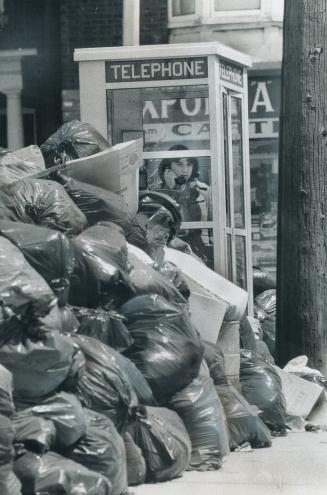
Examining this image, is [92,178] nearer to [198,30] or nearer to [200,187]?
[200,187]

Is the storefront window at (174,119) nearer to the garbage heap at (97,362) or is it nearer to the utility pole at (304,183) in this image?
the utility pole at (304,183)

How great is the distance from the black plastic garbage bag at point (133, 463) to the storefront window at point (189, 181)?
4154 millimetres

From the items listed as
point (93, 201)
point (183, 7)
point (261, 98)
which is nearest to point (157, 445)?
point (93, 201)

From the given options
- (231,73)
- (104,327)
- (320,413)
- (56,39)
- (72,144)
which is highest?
(56,39)

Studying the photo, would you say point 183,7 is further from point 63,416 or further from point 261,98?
point 63,416

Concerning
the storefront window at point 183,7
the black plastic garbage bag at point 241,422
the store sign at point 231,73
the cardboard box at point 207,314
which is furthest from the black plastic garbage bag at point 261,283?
→ the black plastic garbage bag at point 241,422

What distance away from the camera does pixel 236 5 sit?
1541 cm

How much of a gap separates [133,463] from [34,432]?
810 mm

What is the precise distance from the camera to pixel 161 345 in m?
6.21

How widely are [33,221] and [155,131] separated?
11.1 ft

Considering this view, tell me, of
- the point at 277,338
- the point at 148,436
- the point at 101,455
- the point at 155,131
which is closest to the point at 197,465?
the point at 148,436

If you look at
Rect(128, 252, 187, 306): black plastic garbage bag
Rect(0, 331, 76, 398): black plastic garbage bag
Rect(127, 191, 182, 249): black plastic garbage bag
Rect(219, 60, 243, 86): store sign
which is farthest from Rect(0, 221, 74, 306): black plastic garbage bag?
Rect(219, 60, 243, 86): store sign

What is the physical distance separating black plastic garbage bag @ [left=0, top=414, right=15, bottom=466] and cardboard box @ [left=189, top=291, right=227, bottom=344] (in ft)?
8.58

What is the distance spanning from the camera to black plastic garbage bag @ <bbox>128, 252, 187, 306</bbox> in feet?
21.2
